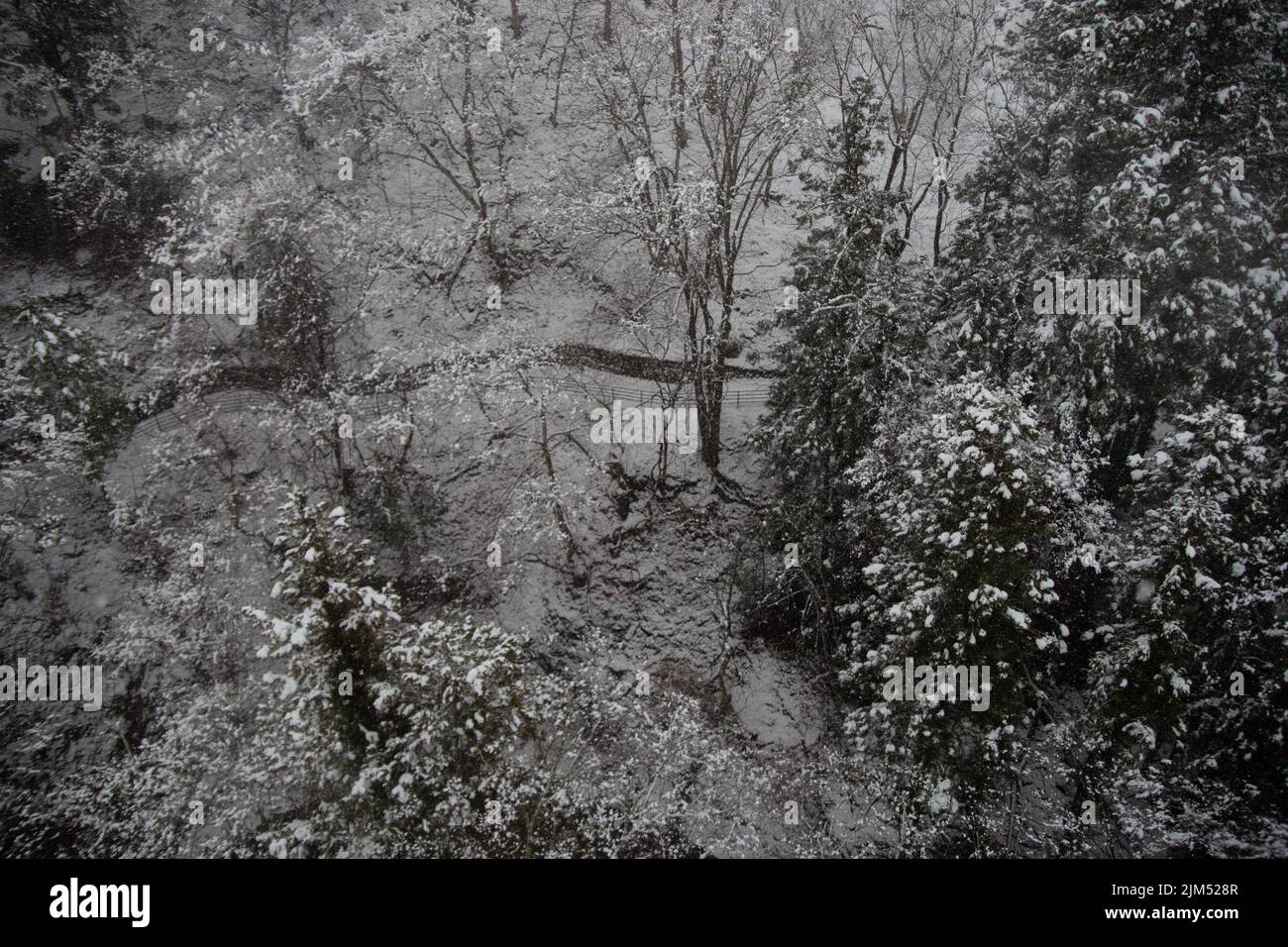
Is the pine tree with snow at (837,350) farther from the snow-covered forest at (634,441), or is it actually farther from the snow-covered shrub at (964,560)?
the snow-covered shrub at (964,560)

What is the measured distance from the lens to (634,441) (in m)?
21.1

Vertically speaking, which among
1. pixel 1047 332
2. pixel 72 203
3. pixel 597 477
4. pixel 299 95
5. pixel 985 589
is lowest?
pixel 985 589

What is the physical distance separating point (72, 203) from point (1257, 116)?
3152cm

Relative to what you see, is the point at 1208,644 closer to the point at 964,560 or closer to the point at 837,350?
the point at 964,560

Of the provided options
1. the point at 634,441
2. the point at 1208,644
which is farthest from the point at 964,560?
the point at 634,441

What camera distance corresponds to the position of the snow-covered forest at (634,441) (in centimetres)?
1252

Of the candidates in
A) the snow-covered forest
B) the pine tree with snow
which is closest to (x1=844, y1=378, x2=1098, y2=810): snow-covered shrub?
the snow-covered forest

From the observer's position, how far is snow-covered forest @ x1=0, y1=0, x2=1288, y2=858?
12.5 m

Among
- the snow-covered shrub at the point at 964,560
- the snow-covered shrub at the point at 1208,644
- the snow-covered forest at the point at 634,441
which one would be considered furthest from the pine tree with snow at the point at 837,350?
the snow-covered shrub at the point at 1208,644

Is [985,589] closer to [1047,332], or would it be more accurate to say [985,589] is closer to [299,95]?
[1047,332]
